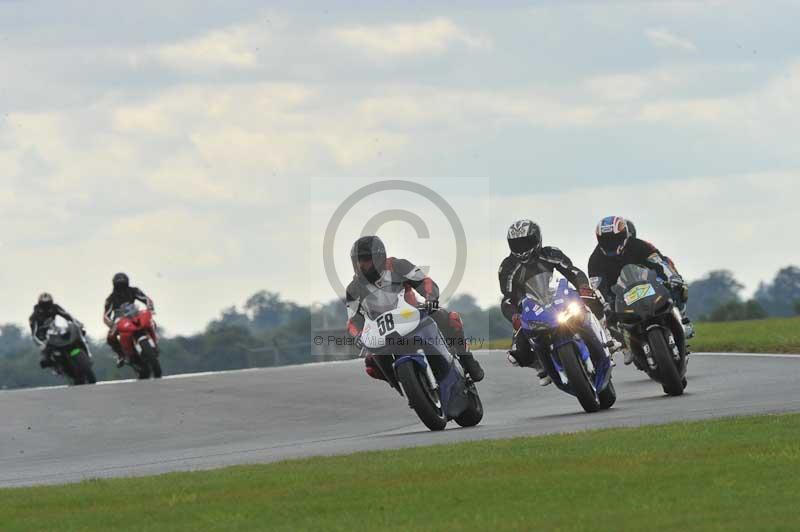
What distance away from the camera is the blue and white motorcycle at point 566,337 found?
18609 mm

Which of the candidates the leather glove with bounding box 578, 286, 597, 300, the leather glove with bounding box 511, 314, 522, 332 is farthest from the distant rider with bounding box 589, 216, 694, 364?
the leather glove with bounding box 511, 314, 522, 332

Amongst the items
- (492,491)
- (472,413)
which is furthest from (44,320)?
(492,491)

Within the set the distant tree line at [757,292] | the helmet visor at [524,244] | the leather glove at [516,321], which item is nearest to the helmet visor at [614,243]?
the helmet visor at [524,244]

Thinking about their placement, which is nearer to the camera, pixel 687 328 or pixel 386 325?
pixel 386 325

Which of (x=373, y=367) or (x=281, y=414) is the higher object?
(x=373, y=367)

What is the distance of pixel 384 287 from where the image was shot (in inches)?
705

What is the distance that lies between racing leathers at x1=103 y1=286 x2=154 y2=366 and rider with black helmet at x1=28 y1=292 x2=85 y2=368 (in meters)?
0.92

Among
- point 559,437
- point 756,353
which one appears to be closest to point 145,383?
point 756,353

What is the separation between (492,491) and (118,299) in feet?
74.1

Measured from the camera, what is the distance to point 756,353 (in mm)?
29078

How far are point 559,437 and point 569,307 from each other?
3.52m

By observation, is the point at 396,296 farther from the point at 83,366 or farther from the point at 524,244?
the point at 83,366

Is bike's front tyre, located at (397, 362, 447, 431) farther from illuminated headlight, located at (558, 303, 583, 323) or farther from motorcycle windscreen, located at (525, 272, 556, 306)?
motorcycle windscreen, located at (525, 272, 556, 306)

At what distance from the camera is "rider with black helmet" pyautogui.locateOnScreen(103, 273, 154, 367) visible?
33.9 metres
